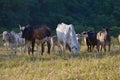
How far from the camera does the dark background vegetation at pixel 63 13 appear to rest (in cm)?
5138

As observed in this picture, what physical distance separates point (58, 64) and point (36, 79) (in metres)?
2.71

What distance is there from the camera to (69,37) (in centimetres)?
1836

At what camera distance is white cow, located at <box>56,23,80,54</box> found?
58.6 feet

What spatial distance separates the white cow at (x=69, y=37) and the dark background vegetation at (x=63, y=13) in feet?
97.1

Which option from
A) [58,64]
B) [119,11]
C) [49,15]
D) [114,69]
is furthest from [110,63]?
[119,11]

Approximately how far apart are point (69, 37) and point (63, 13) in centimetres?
3966

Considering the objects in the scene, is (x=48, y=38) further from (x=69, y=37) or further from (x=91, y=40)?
(x=91, y=40)

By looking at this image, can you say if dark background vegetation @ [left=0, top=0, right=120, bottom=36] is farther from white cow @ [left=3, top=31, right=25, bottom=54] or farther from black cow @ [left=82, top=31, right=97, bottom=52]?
white cow @ [left=3, top=31, right=25, bottom=54]

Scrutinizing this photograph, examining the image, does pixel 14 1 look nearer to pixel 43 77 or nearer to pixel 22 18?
pixel 22 18

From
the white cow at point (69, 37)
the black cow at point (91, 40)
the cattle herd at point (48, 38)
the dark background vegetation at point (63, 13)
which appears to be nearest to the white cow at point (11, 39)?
the cattle herd at point (48, 38)

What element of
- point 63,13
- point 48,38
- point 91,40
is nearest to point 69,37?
point 48,38

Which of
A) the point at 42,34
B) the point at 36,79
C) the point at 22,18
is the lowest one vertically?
the point at 36,79

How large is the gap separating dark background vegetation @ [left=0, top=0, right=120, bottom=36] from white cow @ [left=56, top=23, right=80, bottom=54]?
2959 cm

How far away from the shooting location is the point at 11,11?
171ft
